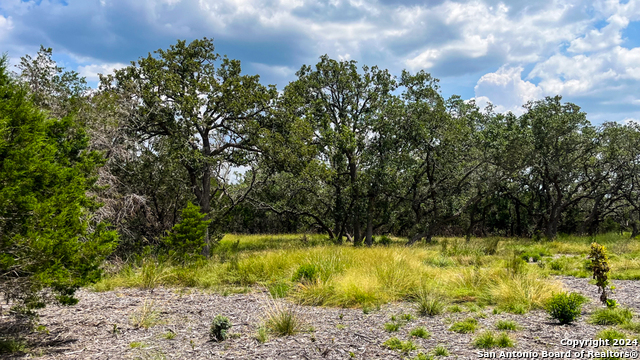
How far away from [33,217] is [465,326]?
5.30m

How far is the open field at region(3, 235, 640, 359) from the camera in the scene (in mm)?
4750

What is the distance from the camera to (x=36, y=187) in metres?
4.55

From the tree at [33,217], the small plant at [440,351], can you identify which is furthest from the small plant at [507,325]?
the tree at [33,217]

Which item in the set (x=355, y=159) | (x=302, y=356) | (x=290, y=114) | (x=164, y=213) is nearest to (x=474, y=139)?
(x=355, y=159)

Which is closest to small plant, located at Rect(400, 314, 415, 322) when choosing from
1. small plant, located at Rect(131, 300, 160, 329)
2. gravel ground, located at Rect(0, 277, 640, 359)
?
gravel ground, located at Rect(0, 277, 640, 359)

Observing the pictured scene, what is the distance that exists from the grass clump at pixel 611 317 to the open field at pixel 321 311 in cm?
14

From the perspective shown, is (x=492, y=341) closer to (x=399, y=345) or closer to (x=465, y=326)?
(x=465, y=326)

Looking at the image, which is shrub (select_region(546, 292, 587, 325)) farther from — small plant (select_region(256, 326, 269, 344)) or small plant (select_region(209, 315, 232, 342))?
small plant (select_region(209, 315, 232, 342))

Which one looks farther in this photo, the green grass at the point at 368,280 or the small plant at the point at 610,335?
the green grass at the point at 368,280

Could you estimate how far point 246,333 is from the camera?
210 inches

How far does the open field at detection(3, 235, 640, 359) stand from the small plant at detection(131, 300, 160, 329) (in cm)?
2

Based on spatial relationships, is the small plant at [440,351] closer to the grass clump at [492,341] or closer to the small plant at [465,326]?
the grass clump at [492,341]

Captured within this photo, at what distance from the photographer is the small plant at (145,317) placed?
222 inches

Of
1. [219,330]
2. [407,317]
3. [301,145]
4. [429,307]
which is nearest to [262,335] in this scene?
[219,330]
